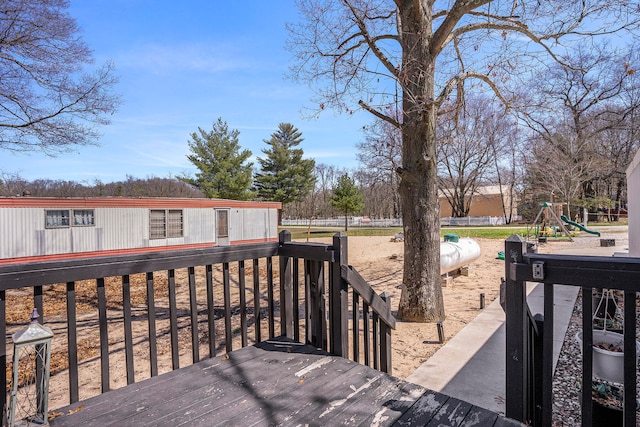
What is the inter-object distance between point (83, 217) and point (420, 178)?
1215 centimetres

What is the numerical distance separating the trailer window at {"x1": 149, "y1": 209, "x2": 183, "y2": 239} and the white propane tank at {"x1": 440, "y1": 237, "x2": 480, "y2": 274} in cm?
1112

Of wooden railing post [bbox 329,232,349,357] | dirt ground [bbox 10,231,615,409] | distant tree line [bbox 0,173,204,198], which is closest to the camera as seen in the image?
wooden railing post [bbox 329,232,349,357]

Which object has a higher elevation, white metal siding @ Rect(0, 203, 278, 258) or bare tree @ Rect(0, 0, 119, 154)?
bare tree @ Rect(0, 0, 119, 154)

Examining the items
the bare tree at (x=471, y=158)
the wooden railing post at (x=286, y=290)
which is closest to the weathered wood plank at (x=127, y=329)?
the wooden railing post at (x=286, y=290)

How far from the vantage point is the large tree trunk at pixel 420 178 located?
194 inches

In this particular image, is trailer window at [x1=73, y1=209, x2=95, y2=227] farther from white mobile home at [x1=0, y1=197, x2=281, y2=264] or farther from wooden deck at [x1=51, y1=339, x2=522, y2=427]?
wooden deck at [x1=51, y1=339, x2=522, y2=427]

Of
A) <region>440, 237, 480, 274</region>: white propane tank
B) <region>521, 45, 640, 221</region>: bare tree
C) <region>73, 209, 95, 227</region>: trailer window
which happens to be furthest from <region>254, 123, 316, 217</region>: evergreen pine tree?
<region>440, 237, 480, 274</region>: white propane tank

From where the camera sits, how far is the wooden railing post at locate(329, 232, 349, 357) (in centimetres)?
243

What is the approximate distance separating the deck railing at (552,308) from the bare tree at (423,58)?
11.0ft

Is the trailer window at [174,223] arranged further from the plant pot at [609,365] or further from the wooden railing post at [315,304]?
the plant pot at [609,365]

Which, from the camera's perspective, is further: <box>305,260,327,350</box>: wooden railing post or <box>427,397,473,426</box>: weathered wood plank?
<box>305,260,327,350</box>: wooden railing post

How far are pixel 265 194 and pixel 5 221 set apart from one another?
2492cm

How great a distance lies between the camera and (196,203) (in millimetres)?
15086

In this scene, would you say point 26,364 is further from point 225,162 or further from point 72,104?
point 225,162
